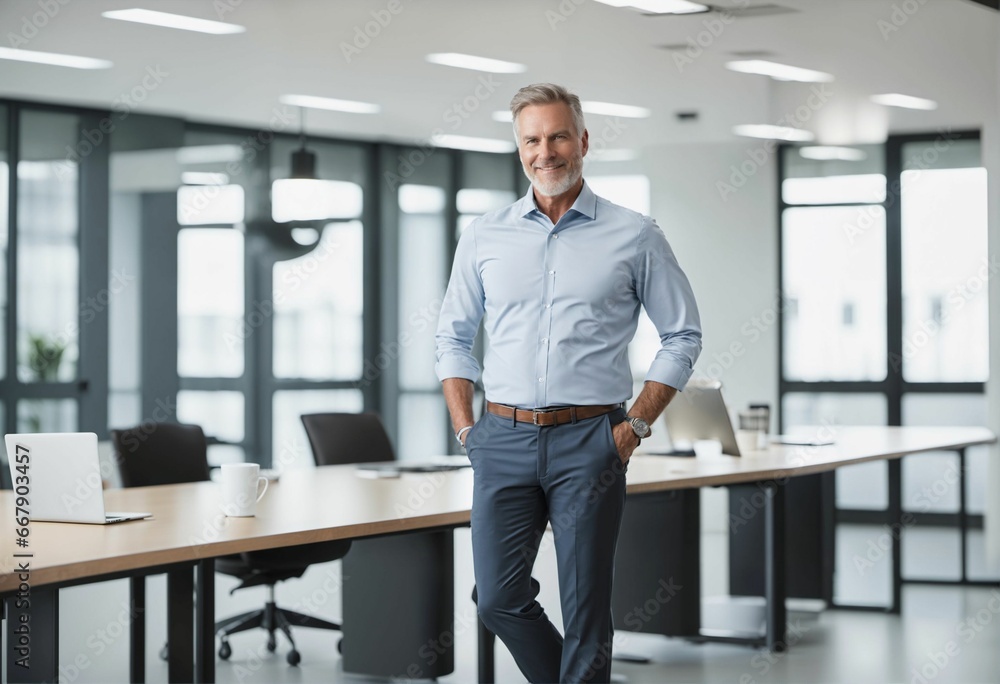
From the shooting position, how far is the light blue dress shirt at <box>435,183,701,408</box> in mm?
2641

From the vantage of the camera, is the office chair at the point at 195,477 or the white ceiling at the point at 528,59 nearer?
the office chair at the point at 195,477

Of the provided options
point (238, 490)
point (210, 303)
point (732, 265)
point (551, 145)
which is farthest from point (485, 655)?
point (732, 265)

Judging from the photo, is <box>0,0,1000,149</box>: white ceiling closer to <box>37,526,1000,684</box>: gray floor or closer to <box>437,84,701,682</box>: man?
<box>37,526,1000,684</box>: gray floor

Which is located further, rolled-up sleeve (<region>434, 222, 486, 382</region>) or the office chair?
the office chair

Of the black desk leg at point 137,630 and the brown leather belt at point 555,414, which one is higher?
the brown leather belt at point 555,414

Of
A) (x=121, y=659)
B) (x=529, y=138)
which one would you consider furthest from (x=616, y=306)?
(x=121, y=659)

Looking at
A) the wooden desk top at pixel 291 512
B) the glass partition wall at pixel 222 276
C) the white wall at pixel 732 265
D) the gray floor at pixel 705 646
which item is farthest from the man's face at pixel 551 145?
the white wall at pixel 732 265

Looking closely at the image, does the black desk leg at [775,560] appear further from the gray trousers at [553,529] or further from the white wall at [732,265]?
the white wall at [732,265]

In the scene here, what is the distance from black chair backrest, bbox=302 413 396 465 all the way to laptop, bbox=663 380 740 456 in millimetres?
1257

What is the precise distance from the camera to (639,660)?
14.9 ft

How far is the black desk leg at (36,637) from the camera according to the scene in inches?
101

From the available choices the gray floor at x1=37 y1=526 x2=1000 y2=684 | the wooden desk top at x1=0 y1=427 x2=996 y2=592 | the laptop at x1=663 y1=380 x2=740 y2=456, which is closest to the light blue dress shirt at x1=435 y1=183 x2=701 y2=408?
the wooden desk top at x1=0 y1=427 x2=996 y2=592

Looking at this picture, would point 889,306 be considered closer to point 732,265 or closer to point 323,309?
point 732,265

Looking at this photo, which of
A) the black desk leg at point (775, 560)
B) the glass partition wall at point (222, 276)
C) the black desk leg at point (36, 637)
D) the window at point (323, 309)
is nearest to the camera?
the black desk leg at point (36, 637)
